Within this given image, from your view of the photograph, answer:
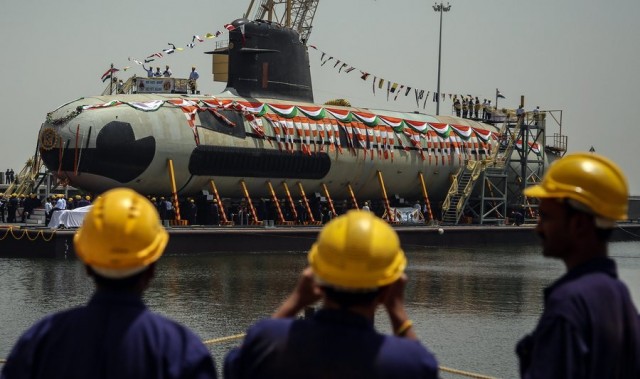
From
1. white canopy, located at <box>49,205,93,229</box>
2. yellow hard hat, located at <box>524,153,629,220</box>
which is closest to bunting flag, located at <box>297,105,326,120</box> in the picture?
white canopy, located at <box>49,205,93,229</box>

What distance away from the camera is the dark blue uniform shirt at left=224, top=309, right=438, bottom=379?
13.6ft

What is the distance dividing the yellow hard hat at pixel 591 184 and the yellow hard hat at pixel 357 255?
0.92 m

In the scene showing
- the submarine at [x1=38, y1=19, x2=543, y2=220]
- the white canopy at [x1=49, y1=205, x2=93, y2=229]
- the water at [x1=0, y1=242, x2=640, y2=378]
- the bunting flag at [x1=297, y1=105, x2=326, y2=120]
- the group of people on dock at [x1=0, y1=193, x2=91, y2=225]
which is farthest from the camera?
the bunting flag at [x1=297, y1=105, x2=326, y2=120]

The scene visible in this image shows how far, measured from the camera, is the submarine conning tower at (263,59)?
42.1 metres

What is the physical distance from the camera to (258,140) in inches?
1609

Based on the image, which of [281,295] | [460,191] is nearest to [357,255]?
[281,295]

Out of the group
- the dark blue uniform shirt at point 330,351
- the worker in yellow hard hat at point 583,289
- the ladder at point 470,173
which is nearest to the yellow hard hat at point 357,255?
the dark blue uniform shirt at point 330,351

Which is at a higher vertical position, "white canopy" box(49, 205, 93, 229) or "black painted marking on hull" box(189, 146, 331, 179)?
"black painted marking on hull" box(189, 146, 331, 179)

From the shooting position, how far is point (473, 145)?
5006 cm

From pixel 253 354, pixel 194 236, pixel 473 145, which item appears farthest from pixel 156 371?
pixel 473 145

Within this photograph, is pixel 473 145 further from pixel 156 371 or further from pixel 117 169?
pixel 156 371

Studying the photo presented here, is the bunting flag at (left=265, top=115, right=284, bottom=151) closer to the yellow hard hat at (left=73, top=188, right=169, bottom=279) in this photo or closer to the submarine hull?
the submarine hull

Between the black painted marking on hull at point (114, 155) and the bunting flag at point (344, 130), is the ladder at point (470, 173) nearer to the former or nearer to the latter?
the bunting flag at point (344, 130)

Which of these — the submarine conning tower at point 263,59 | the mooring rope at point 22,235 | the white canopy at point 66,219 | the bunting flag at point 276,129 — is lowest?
the mooring rope at point 22,235
